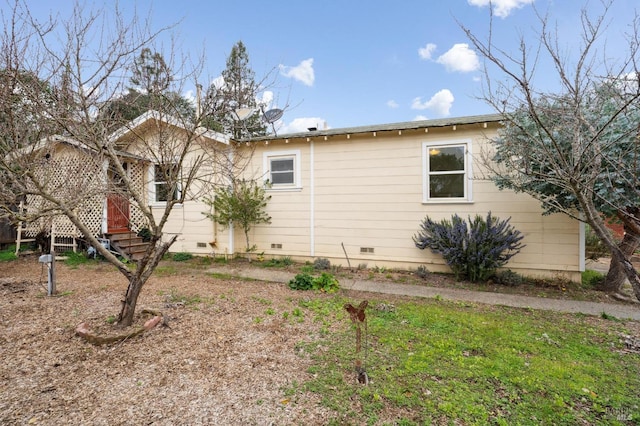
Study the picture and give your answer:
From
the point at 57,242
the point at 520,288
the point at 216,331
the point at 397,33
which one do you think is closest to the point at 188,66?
the point at 216,331

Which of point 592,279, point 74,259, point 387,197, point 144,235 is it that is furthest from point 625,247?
point 74,259

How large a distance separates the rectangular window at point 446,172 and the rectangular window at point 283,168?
3.24 metres

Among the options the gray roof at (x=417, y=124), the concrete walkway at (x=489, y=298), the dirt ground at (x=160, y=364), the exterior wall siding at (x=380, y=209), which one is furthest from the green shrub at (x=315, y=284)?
the gray roof at (x=417, y=124)

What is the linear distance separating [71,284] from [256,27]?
266 inches

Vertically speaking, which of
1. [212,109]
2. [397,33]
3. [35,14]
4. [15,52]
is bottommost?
[212,109]

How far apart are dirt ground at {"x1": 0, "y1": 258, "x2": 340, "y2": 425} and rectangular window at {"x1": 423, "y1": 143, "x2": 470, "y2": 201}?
4210 millimetres

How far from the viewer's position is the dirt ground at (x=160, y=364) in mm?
2223

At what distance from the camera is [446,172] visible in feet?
22.6

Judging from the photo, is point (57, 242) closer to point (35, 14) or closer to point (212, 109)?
point (35, 14)

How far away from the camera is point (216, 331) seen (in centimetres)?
363

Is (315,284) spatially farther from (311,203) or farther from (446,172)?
(446,172)

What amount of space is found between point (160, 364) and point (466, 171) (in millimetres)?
6573

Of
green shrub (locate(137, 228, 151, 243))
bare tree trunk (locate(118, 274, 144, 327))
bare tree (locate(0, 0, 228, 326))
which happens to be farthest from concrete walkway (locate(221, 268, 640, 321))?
green shrub (locate(137, 228, 151, 243))

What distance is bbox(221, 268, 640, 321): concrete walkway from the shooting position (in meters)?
4.65
